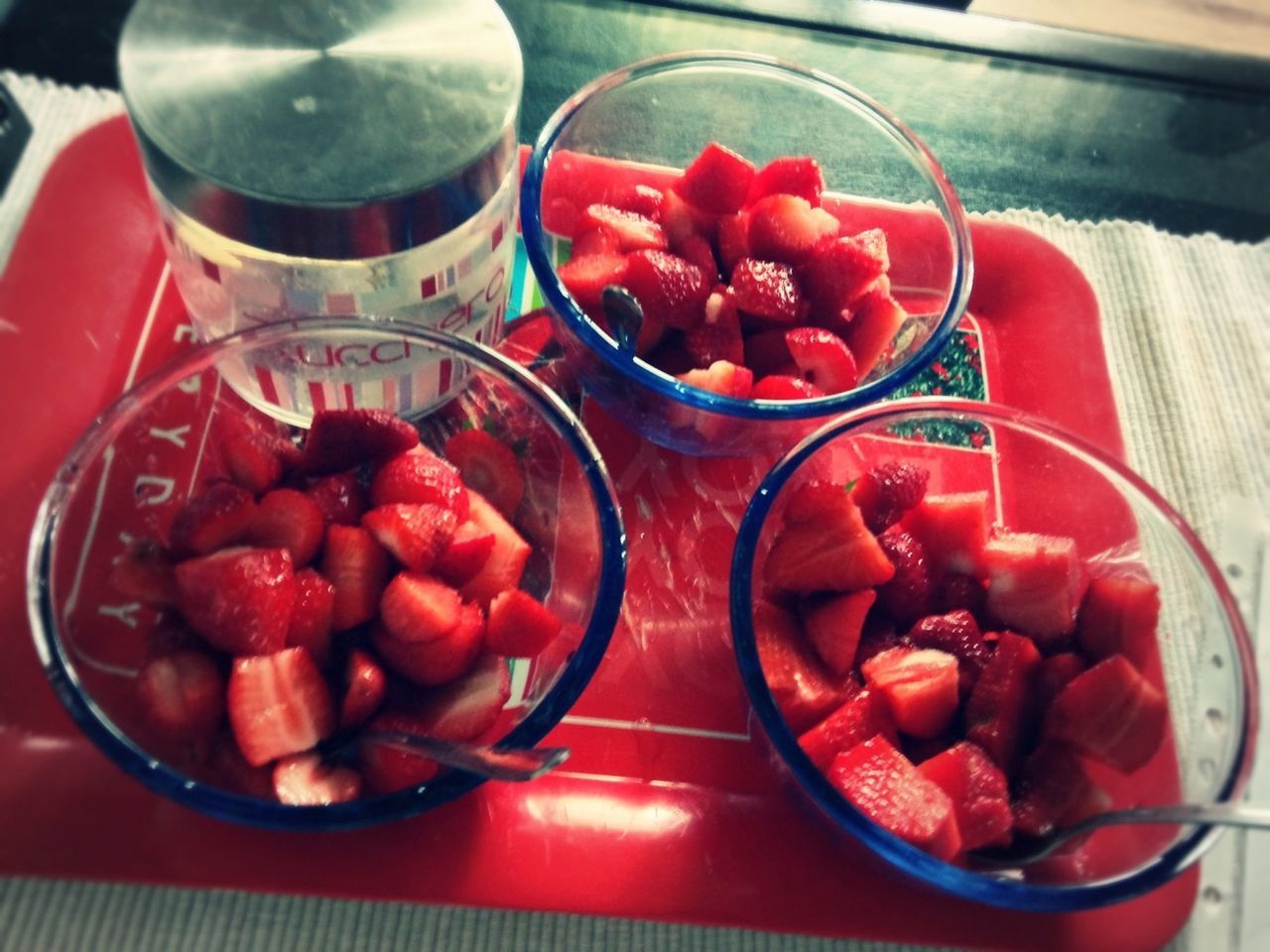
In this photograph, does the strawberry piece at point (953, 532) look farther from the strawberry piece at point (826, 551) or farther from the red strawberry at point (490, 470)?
the red strawberry at point (490, 470)

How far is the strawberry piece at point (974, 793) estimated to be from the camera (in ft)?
2.17

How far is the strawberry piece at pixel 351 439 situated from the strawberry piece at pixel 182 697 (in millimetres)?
156

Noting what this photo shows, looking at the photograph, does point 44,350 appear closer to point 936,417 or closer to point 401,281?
point 401,281

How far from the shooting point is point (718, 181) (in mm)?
880

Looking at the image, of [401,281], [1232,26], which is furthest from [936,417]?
[1232,26]

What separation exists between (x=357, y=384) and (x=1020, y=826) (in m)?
0.54

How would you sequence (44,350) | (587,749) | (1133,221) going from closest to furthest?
(587,749) → (44,350) → (1133,221)

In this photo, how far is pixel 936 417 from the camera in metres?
0.83

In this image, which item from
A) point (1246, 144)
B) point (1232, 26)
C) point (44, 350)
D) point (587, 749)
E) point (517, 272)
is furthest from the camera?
point (1232, 26)

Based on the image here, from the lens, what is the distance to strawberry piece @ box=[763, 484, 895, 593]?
73 centimetres

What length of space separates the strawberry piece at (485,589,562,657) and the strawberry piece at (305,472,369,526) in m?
0.11

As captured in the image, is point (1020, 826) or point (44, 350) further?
point (44, 350)

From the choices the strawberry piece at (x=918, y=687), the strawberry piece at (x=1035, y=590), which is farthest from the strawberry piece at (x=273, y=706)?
the strawberry piece at (x=1035, y=590)

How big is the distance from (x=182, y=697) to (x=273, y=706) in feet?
0.19
